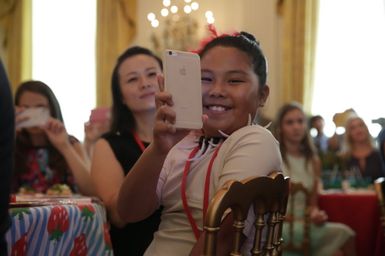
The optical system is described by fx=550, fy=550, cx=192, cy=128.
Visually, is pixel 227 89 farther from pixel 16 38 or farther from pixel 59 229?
pixel 16 38

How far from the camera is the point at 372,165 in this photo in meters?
4.72

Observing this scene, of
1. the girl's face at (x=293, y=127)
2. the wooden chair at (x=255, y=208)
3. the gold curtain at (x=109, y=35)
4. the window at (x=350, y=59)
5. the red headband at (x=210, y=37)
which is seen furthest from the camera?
the gold curtain at (x=109, y=35)

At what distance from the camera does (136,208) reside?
4.41ft

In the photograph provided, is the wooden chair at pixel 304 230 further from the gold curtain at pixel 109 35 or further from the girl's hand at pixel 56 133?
the gold curtain at pixel 109 35

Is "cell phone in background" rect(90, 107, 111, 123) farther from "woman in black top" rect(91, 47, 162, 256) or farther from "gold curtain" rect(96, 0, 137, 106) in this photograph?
"gold curtain" rect(96, 0, 137, 106)

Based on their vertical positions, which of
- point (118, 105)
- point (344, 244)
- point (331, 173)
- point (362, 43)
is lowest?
point (344, 244)

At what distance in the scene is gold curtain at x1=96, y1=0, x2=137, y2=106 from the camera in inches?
305

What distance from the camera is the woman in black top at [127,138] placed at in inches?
76.2

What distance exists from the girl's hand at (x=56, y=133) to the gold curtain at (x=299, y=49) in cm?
474

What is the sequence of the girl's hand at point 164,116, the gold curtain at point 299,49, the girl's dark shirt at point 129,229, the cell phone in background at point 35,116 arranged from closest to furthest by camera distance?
the girl's hand at point 164,116 → the girl's dark shirt at point 129,229 → the cell phone in background at point 35,116 → the gold curtain at point 299,49

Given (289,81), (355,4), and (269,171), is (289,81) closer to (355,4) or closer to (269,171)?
(355,4)

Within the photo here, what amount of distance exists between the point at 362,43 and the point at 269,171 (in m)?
6.17

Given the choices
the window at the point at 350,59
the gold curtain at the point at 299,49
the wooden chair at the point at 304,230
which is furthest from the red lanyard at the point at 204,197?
the gold curtain at the point at 299,49

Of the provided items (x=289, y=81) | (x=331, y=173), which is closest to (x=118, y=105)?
(x=331, y=173)
